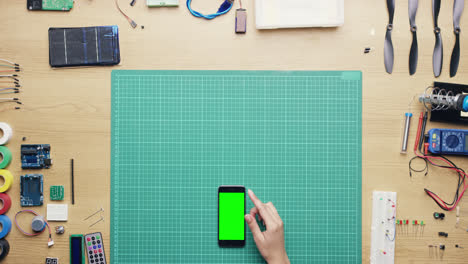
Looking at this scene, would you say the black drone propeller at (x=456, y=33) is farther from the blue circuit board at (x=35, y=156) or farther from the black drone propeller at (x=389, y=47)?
the blue circuit board at (x=35, y=156)

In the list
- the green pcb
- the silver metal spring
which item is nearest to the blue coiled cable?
the green pcb

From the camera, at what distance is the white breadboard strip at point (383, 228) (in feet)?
4.33

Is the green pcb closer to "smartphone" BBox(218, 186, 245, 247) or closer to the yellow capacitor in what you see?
the yellow capacitor

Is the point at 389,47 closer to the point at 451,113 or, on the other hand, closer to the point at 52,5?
the point at 451,113

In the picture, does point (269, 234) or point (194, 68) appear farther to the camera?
point (194, 68)

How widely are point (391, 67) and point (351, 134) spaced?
37 cm

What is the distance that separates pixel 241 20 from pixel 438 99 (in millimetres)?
958

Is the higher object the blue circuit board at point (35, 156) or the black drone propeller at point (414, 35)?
the black drone propeller at point (414, 35)

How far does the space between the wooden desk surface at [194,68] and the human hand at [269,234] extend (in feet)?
1.36

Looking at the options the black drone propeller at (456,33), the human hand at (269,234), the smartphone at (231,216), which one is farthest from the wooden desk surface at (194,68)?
the smartphone at (231,216)

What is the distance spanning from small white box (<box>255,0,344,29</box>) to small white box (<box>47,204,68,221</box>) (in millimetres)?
1256

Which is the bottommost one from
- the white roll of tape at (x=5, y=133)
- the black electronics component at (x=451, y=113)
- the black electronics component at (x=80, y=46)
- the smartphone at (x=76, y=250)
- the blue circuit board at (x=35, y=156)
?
the smartphone at (x=76, y=250)

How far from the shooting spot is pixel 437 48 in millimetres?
1341

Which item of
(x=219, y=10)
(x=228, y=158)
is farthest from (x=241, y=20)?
(x=228, y=158)
